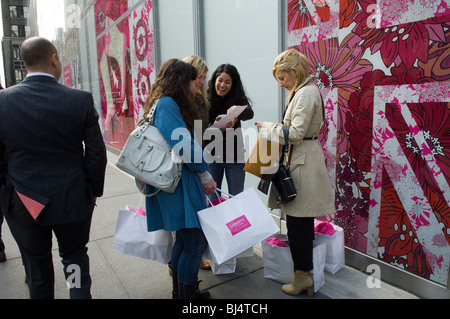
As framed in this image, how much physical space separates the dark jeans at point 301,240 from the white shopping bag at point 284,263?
0.07 metres

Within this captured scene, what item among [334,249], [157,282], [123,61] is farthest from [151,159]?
[123,61]

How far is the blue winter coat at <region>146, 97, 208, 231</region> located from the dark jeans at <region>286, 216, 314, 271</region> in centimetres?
70

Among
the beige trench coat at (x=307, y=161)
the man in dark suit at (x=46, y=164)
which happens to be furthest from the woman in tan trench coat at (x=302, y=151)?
the man in dark suit at (x=46, y=164)

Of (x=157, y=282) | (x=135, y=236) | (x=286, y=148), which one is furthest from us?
(x=157, y=282)

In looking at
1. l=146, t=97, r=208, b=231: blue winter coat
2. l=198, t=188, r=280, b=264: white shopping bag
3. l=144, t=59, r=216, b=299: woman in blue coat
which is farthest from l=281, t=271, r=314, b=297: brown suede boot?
l=146, t=97, r=208, b=231: blue winter coat

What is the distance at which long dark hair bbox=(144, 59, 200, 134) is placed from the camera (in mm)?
1965

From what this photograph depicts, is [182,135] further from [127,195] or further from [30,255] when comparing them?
[127,195]

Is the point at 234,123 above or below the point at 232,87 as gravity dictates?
below

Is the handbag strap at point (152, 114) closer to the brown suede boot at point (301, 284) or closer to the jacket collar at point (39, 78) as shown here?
the jacket collar at point (39, 78)

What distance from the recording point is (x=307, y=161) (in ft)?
7.33

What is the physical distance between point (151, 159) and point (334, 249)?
1.66m

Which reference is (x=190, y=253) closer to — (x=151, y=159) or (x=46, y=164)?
(x=151, y=159)

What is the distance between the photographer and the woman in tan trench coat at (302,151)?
7.13ft

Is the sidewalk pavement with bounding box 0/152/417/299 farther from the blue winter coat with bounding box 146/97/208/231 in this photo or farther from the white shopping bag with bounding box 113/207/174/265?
the blue winter coat with bounding box 146/97/208/231
